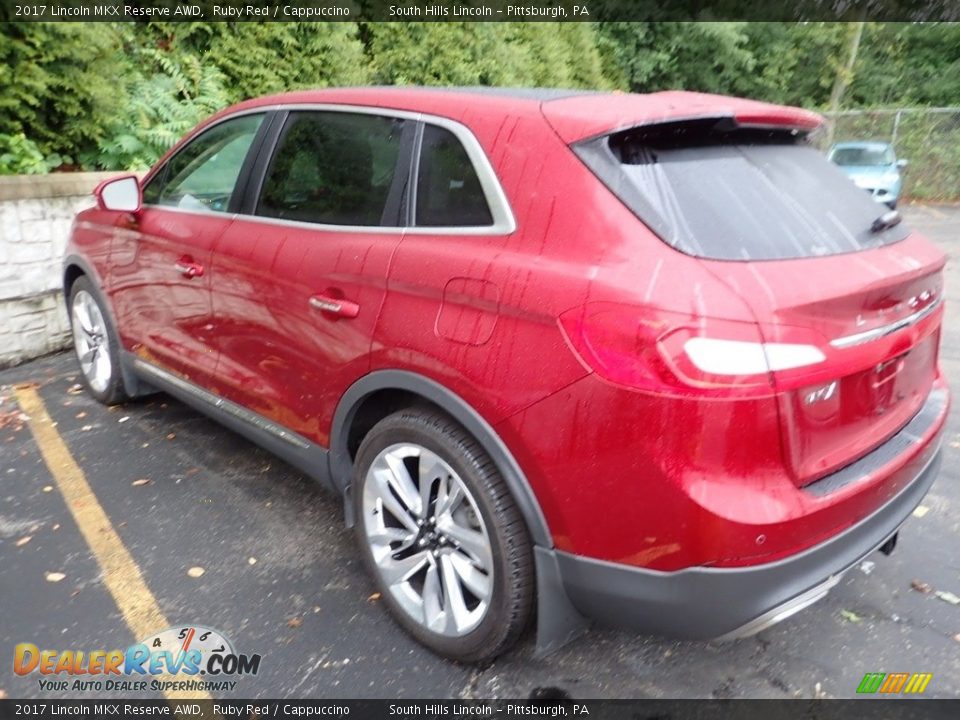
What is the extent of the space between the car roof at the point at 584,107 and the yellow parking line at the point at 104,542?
2.07m

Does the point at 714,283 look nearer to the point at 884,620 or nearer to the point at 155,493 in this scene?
the point at 884,620

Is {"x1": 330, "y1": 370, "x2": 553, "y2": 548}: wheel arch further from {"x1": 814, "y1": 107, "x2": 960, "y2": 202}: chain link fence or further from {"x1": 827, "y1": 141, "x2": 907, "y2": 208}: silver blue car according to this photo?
{"x1": 814, "y1": 107, "x2": 960, "y2": 202}: chain link fence

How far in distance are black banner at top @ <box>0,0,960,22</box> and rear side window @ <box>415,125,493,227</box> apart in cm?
493

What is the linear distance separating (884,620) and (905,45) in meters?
32.1

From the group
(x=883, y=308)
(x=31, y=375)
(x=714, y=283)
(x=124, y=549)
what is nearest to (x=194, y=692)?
(x=124, y=549)

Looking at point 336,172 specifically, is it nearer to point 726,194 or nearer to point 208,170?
point 208,170

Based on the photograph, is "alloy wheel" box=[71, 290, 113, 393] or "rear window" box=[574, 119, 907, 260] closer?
"rear window" box=[574, 119, 907, 260]

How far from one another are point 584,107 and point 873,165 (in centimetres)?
1515

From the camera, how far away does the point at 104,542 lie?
126 inches

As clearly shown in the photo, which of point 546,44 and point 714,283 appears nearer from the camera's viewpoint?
point 714,283

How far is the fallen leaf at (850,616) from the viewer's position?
2.69 meters

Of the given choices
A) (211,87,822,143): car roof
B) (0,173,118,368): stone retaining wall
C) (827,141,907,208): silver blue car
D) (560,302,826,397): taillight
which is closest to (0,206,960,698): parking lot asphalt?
(560,302,826,397): taillight

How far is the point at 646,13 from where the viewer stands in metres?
22.9

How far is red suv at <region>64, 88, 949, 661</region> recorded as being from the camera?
1.83 metres
